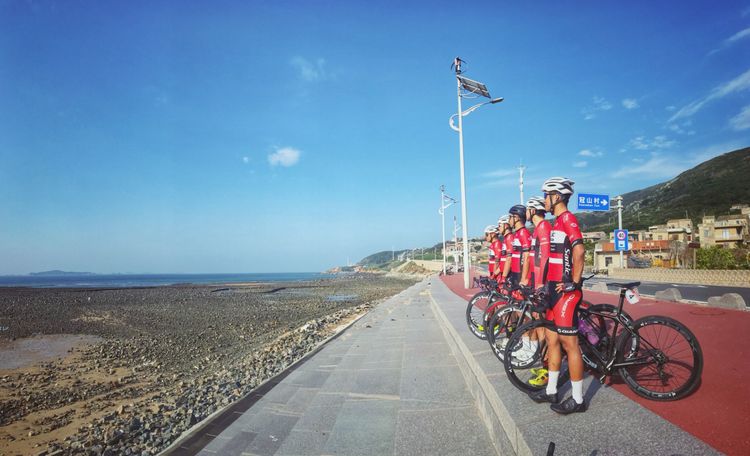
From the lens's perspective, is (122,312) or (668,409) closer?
(668,409)

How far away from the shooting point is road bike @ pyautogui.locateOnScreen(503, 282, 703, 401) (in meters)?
3.47

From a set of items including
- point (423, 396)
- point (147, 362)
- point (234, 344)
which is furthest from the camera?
point (234, 344)

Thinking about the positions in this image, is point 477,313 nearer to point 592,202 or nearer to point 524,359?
point 524,359

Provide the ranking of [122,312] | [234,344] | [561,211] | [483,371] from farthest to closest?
[122,312], [234,344], [483,371], [561,211]

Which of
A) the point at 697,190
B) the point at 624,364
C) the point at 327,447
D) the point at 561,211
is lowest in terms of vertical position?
the point at 327,447

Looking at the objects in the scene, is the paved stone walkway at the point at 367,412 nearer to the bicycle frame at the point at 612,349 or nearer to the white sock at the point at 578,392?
the white sock at the point at 578,392

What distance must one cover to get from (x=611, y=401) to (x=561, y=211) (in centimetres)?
177

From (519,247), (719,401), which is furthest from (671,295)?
(719,401)

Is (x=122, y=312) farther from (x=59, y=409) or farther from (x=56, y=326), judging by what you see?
(x=59, y=409)

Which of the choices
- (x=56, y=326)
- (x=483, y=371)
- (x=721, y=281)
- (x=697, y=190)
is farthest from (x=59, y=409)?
(x=697, y=190)

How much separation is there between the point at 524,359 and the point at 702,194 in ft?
486

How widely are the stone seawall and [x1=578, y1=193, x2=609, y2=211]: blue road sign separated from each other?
229 inches

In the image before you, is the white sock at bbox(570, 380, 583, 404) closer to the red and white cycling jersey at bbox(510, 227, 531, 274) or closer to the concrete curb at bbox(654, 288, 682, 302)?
the red and white cycling jersey at bbox(510, 227, 531, 274)

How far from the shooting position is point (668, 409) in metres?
3.41
